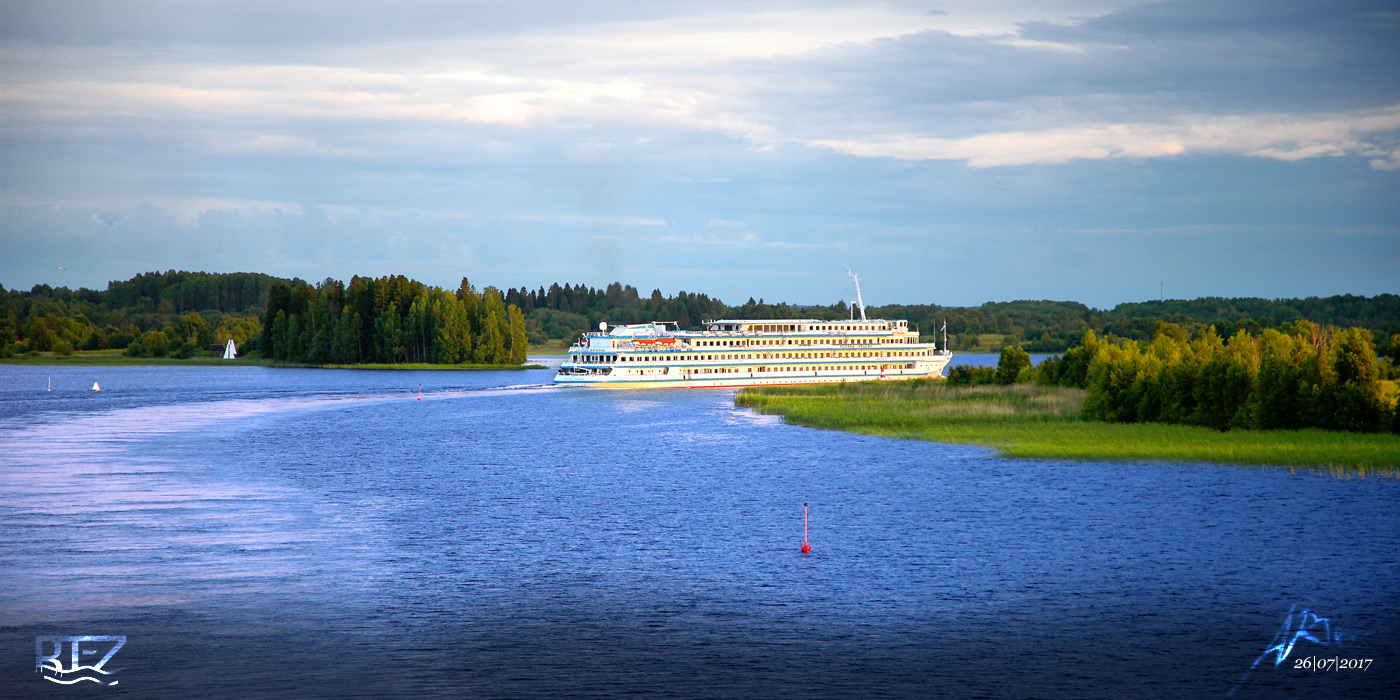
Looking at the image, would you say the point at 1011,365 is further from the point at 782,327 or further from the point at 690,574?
the point at 690,574

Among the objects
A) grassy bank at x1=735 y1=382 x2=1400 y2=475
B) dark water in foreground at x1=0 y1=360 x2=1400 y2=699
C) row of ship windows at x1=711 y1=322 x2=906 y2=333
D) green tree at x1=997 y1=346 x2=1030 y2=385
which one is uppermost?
row of ship windows at x1=711 y1=322 x2=906 y2=333

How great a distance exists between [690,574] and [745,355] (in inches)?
4142

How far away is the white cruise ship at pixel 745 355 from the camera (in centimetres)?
13050

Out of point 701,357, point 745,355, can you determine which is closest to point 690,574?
point 701,357

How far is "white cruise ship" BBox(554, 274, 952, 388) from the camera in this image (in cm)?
13050

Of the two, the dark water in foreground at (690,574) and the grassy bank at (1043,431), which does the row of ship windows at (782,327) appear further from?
the dark water in foreground at (690,574)

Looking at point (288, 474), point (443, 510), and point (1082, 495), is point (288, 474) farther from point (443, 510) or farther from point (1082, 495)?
point (1082, 495)

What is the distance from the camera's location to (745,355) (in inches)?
5369

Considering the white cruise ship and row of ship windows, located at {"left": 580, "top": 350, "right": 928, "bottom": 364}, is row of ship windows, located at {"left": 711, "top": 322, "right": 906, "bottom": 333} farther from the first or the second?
row of ship windows, located at {"left": 580, "top": 350, "right": 928, "bottom": 364}

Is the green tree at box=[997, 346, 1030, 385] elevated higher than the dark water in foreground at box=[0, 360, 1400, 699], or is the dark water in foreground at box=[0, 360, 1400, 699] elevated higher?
the green tree at box=[997, 346, 1030, 385]

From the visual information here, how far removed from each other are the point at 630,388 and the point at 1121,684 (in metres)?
112

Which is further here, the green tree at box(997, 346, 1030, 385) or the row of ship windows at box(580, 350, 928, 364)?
the row of ship windows at box(580, 350, 928, 364)

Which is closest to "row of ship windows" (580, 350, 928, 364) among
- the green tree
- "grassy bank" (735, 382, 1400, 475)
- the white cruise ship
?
the white cruise ship

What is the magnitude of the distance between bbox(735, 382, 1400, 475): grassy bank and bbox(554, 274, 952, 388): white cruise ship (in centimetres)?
2672
